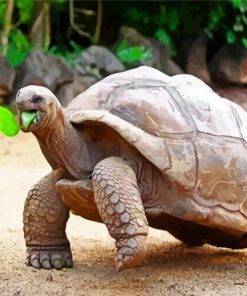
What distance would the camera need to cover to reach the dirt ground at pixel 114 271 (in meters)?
2.40

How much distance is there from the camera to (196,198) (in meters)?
2.57

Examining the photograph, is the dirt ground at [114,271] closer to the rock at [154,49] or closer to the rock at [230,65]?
the rock at [154,49]

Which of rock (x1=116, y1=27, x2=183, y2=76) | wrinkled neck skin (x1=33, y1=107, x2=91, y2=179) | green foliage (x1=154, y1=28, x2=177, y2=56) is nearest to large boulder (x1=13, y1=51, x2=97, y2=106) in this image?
rock (x1=116, y1=27, x2=183, y2=76)

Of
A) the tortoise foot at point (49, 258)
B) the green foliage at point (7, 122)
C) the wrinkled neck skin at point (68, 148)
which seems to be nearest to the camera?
the green foliage at point (7, 122)

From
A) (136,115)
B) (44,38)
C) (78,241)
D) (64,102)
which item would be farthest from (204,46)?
(136,115)

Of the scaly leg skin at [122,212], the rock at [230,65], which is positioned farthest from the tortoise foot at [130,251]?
the rock at [230,65]

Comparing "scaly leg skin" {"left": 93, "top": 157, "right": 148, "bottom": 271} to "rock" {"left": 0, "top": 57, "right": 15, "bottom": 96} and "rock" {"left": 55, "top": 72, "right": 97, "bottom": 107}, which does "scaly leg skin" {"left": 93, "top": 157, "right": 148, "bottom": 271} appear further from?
"rock" {"left": 0, "top": 57, "right": 15, "bottom": 96}

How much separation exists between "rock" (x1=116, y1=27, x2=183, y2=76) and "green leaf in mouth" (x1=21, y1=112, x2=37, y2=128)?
7314 mm

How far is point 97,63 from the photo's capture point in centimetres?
923

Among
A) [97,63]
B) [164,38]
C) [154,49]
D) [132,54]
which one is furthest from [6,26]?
[164,38]

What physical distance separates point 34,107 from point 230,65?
8334mm

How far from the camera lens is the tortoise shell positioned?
253cm

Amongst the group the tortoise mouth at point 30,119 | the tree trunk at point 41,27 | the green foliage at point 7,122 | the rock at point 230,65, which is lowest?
the rock at point 230,65

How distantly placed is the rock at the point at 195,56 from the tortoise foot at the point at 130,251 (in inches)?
321
